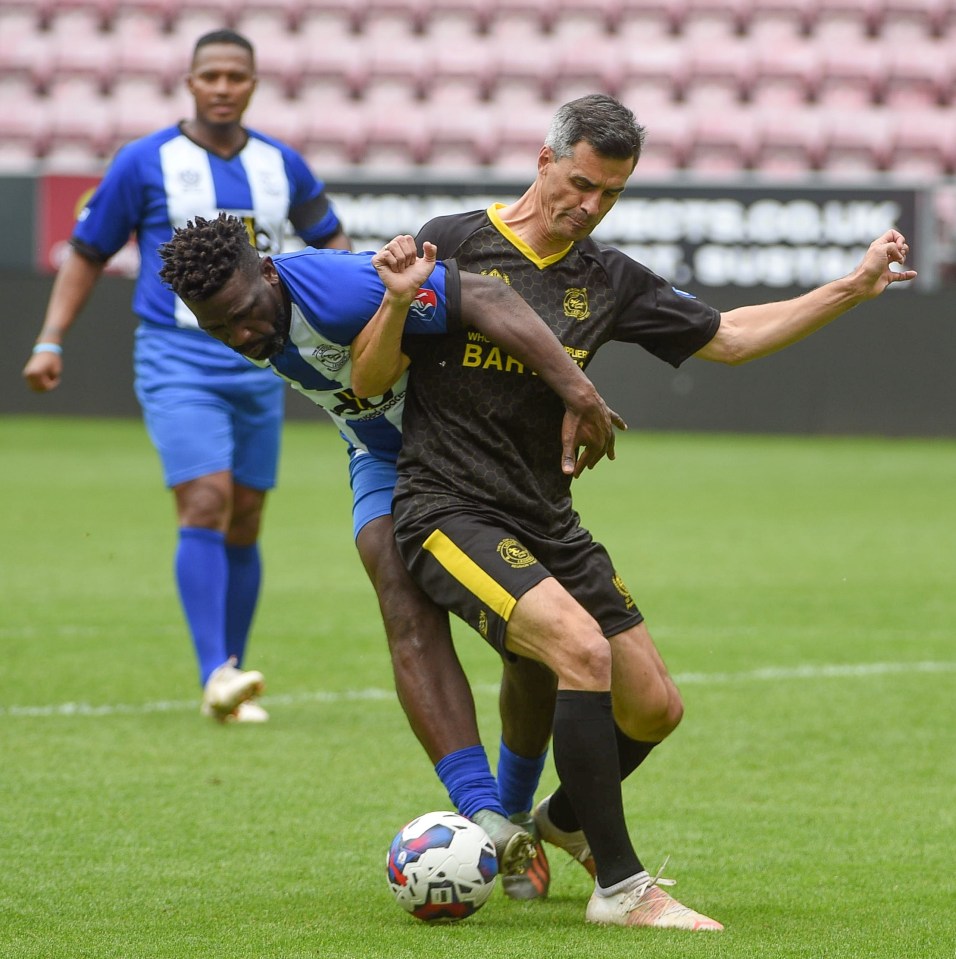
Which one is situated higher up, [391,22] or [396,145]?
[391,22]

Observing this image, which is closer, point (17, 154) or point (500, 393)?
point (500, 393)

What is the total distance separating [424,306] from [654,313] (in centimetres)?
70

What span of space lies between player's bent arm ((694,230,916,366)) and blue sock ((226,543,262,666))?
2777 millimetres

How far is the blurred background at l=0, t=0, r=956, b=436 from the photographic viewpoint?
56.8ft

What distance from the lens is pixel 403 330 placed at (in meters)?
3.94

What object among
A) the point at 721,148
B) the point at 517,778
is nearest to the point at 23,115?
the point at 721,148

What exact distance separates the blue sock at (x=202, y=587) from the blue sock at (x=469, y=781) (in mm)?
2418

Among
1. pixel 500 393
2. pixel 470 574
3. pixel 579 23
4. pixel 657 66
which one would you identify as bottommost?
pixel 470 574

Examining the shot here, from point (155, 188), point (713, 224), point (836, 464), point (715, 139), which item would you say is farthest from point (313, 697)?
point (715, 139)

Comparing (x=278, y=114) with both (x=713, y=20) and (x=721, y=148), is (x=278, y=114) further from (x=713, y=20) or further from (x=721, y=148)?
(x=713, y=20)

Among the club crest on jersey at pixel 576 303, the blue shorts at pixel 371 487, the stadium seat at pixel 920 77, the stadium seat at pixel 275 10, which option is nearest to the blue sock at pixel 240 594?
the blue shorts at pixel 371 487

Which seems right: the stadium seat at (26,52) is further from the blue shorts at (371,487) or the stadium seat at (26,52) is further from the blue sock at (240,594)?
the blue shorts at (371,487)

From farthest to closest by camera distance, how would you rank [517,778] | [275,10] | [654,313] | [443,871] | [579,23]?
[275,10] → [579,23] → [517,778] → [654,313] → [443,871]

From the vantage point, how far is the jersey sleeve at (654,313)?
4273mm
